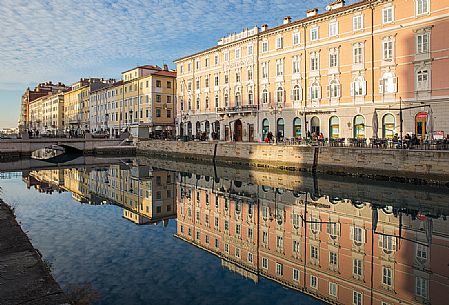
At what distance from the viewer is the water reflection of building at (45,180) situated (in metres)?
29.4

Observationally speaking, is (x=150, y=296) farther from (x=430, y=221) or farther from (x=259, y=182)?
(x=259, y=182)

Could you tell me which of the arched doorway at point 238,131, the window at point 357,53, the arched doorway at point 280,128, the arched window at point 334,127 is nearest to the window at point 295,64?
the arched doorway at point 280,128

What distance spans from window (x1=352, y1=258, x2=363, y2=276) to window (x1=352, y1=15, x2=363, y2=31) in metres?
34.5

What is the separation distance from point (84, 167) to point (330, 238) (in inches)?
1469

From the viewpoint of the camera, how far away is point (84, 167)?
150 ft

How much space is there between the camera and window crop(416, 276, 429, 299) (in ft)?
32.2

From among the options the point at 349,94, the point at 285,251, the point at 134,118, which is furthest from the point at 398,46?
the point at 134,118

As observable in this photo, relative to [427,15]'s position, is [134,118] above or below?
below

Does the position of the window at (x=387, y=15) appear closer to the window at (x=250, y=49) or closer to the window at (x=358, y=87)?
the window at (x=358, y=87)

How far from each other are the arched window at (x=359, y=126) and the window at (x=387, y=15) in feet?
32.8

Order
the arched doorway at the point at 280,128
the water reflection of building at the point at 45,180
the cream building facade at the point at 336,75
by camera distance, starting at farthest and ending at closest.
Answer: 1. the arched doorway at the point at 280,128
2. the cream building facade at the point at 336,75
3. the water reflection of building at the point at 45,180

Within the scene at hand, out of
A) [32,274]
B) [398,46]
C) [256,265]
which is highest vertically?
[398,46]

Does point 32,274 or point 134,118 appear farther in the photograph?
point 134,118

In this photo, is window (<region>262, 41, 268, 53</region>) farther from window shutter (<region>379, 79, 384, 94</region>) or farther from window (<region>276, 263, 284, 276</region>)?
window (<region>276, 263, 284, 276</region>)
